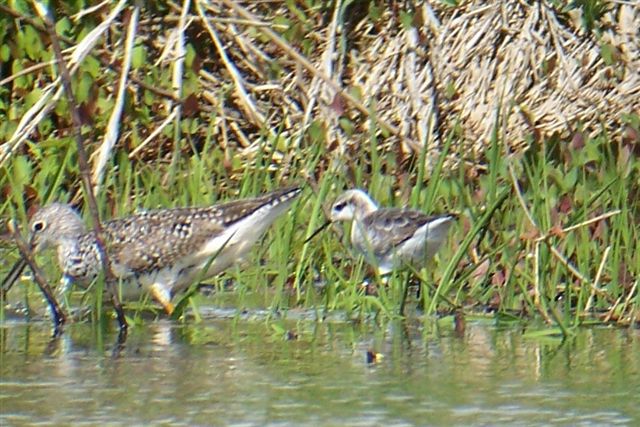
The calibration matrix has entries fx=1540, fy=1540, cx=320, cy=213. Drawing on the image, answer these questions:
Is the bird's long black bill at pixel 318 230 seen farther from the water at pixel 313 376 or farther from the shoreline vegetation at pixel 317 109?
the water at pixel 313 376

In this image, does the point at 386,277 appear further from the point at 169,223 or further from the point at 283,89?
the point at 283,89

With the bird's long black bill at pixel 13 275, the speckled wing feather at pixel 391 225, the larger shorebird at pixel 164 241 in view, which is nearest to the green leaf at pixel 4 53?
the larger shorebird at pixel 164 241

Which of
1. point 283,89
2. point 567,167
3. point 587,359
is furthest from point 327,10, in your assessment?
point 587,359

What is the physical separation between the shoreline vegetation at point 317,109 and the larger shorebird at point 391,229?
0.11 m

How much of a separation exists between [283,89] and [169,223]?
8.08 feet

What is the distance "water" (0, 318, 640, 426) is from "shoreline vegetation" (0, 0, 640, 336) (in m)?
1.21

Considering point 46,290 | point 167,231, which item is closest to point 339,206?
point 167,231

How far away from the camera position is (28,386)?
17.6 feet

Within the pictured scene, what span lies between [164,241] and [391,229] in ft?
4.22

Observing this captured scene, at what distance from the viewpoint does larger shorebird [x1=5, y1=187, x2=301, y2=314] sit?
749 centimetres

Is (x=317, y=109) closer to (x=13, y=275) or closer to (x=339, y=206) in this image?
(x=339, y=206)

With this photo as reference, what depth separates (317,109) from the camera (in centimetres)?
984

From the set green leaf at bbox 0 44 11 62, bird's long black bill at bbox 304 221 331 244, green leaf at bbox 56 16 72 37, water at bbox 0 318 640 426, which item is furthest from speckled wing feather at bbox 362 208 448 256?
green leaf at bbox 0 44 11 62

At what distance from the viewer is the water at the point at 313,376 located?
4.95 meters
